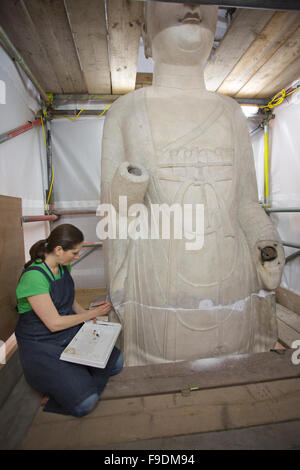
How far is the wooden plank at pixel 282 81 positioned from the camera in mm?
3313

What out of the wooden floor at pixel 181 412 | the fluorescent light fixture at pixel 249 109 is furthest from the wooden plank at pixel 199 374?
the fluorescent light fixture at pixel 249 109

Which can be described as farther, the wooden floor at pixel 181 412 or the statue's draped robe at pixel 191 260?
the statue's draped robe at pixel 191 260

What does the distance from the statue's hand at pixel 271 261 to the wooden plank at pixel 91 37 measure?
96.2 inches

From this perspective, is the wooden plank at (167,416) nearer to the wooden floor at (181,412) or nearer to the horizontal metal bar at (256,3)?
the wooden floor at (181,412)

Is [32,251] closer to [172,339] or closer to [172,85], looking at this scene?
[172,339]

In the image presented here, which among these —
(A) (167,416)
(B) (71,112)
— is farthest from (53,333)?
(B) (71,112)

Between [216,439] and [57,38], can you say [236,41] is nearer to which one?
[57,38]

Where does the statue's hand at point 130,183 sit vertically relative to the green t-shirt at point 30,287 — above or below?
above

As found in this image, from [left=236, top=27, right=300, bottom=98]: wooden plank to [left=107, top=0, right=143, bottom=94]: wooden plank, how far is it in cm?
156

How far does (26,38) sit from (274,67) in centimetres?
280

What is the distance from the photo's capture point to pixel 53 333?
1.71 m

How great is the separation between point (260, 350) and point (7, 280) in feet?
6.78

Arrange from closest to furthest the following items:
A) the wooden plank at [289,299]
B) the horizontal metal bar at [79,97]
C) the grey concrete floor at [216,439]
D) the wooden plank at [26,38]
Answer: the grey concrete floor at [216,439], the wooden plank at [26,38], the wooden plank at [289,299], the horizontal metal bar at [79,97]

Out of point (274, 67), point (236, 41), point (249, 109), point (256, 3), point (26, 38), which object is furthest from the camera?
point (249, 109)
